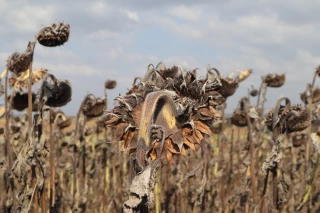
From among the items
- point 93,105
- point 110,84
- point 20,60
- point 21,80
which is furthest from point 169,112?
point 110,84

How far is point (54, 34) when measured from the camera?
3408 millimetres

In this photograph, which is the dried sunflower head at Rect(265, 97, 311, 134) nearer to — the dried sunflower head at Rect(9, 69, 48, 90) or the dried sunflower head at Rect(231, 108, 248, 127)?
the dried sunflower head at Rect(231, 108, 248, 127)

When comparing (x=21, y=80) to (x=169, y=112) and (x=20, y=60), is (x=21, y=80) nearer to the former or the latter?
(x=20, y=60)

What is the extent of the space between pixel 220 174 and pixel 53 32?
243 cm

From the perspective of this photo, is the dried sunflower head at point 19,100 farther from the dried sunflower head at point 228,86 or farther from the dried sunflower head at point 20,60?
the dried sunflower head at point 228,86

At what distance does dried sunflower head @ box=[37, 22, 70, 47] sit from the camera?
133 inches

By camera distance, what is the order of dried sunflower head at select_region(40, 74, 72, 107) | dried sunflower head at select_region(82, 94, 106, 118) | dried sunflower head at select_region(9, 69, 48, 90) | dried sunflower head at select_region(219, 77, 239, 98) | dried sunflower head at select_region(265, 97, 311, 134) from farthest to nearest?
dried sunflower head at select_region(82, 94, 106, 118), dried sunflower head at select_region(219, 77, 239, 98), dried sunflower head at select_region(9, 69, 48, 90), dried sunflower head at select_region(40, 74, 72, 107), dried sunflower head at select_region(265, 97, 311, 134)

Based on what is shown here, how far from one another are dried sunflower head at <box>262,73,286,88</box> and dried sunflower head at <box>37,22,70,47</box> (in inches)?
147

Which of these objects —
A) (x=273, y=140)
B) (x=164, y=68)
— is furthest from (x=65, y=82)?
(x=273, y=140)

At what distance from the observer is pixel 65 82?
3.53 metres

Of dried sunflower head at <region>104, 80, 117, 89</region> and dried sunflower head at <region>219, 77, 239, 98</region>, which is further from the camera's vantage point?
dried sunflower head at <region>104, 80, 117, 89</region>

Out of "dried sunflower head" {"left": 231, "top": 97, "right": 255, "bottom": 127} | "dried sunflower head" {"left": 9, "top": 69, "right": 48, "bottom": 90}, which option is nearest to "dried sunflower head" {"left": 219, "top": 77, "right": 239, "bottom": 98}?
"dried sunflower head" {"left": 231, "top": 97, "right": 255, "bottom": 127}

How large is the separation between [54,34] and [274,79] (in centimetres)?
396

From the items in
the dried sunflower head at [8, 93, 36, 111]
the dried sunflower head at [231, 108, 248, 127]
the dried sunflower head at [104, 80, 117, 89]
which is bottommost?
the dried sunflower head at [231, 108, 248, 127]
